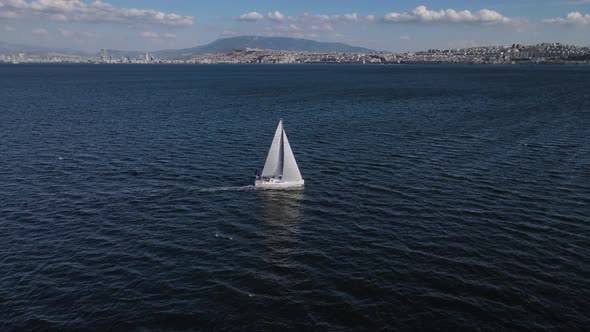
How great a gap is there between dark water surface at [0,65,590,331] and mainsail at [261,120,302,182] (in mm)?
4067

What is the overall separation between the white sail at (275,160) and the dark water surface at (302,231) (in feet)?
13.7

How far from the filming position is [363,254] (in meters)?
48.6

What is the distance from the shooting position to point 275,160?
7062 cm

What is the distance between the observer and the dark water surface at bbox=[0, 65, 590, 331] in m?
39.0

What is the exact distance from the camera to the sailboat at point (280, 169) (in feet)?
229

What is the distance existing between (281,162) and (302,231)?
18805mm

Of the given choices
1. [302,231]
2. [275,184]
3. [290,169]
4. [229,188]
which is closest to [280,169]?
[290,169]

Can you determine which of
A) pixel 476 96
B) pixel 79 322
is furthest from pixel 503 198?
pixel 476 96

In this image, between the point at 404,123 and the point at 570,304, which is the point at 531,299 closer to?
the point at 570,304

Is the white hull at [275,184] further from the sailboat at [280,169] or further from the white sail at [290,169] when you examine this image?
the white sail at [290,169]

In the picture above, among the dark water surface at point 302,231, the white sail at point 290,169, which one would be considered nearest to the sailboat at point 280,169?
the white sail at point 290,169

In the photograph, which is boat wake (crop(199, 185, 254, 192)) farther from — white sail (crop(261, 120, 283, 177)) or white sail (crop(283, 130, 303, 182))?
white sail (crop(283, 130, 303, 182))

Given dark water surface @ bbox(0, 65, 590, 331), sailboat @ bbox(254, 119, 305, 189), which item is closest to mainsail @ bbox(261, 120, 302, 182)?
sailboat @ bbox(254, 119, 305, 189)

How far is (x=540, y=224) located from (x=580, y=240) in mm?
4896
